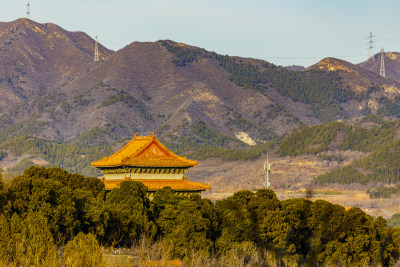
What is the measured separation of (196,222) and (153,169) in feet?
70.3

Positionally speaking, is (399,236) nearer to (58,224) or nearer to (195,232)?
(195,232)

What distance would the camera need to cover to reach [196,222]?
86812 millimetres

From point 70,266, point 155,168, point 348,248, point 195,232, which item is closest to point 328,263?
point 348,248

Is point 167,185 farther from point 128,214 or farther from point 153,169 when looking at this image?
point 128,214

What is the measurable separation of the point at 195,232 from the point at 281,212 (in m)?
9.57

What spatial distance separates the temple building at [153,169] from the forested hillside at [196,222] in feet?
22.4

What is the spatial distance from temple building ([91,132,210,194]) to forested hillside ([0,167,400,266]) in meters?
6.82

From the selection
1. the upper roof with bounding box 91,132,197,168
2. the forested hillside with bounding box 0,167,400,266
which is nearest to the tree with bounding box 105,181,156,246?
the forested hillside with bounding box 0,167,400,266

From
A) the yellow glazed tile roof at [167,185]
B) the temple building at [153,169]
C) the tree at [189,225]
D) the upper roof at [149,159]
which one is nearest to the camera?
the tree at [189,225]

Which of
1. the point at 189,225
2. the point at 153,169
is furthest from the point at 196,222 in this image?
the point at 153,169

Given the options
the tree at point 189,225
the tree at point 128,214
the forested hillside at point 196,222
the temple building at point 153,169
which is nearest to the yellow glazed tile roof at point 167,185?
the temple building at point 153,169

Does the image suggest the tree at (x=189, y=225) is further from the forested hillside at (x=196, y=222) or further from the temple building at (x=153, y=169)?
the temple building at (x=153, y=169)

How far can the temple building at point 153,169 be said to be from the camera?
106062mm

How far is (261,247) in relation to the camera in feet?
292
